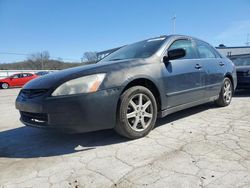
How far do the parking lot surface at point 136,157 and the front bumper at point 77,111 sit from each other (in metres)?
0.34

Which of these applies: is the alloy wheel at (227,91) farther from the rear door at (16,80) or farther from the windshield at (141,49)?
the rear door at (16,80)

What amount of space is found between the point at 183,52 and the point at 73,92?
183 centimetres

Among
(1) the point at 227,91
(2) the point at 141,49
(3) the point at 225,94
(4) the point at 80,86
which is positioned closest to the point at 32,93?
(4) the point at 80,86

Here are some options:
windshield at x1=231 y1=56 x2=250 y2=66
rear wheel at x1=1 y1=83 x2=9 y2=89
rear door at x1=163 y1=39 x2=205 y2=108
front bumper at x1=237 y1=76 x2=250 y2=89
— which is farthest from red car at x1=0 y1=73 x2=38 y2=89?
rear door at x1=163 y1=39 x2=205 y2=108

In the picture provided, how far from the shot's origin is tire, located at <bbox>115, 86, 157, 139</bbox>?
315cm

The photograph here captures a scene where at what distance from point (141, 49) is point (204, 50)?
1.55 m

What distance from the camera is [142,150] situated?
115 inches

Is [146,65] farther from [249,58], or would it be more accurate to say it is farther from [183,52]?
[249,58]

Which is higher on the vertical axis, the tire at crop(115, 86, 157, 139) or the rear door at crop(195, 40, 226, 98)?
the rear door at crop(195, 40, 226, 98)

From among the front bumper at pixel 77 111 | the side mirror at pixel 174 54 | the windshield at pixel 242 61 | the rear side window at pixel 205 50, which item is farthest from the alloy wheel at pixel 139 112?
the windshield at pixel 242 61

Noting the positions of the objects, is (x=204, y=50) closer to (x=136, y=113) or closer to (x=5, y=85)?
(x=136, y=113)

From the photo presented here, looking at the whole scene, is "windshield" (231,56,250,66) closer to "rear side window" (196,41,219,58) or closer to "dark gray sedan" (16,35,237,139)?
"rear side window" (196,41,219,58)

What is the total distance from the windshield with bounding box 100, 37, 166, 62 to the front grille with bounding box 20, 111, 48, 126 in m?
1.71

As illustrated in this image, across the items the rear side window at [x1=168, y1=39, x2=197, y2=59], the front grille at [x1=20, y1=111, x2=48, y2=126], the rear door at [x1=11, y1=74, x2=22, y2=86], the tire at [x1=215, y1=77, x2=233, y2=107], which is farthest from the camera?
the rear door at [x1=11, y1=74, x2=22, y2=86]
